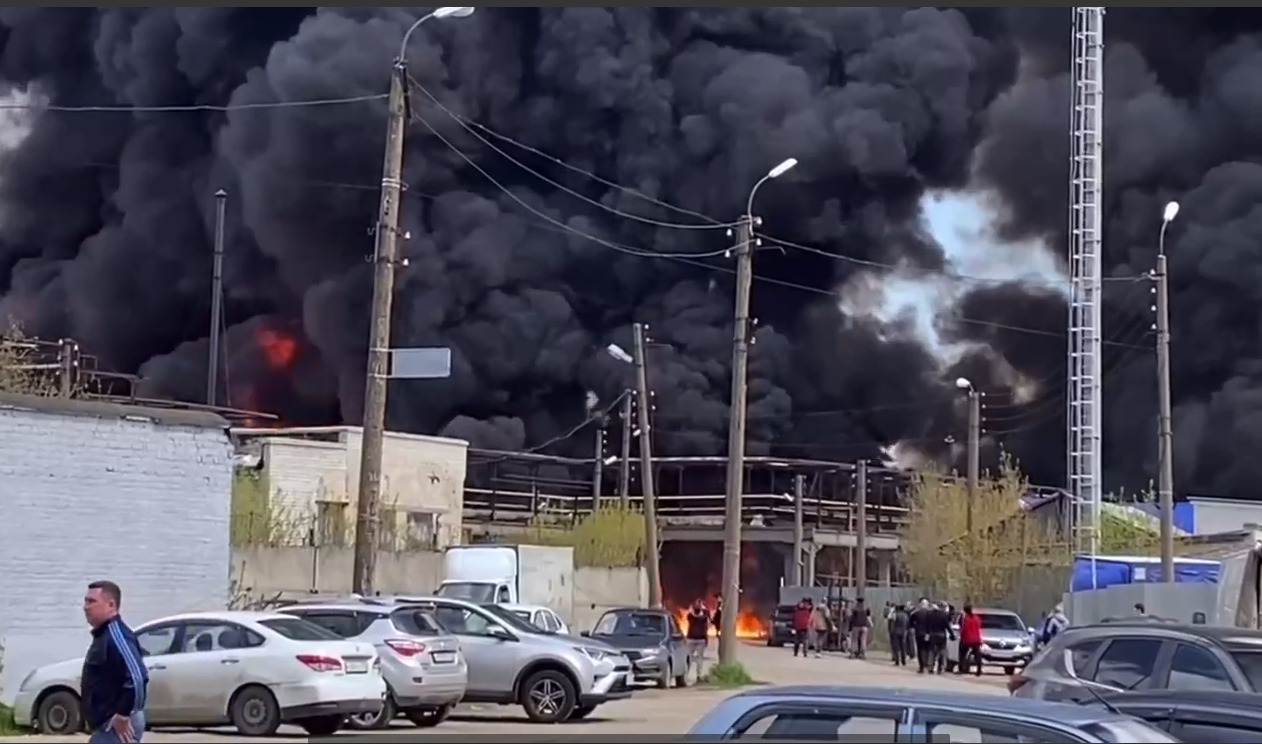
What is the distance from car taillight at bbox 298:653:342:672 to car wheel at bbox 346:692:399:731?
669 millimetres

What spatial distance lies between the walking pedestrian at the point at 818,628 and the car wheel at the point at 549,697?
2536cm

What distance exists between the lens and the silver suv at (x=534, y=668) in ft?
69.3

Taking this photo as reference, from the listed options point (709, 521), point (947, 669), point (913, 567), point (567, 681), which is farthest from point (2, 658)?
point (709, 521)

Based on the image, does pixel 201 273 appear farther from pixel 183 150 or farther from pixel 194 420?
pixel 194 420

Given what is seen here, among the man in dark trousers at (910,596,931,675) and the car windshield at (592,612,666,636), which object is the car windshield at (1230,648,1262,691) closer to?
the car windshield at (592,612,666,636)

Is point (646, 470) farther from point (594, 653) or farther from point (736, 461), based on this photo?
point (594, 653)

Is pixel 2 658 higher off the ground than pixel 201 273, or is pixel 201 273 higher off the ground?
pixel 201 273

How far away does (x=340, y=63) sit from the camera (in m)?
72.4

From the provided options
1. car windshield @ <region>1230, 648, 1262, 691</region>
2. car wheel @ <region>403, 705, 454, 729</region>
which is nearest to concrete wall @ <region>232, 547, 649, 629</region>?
car wheel @ <region>403, 705, 454, 729</region>

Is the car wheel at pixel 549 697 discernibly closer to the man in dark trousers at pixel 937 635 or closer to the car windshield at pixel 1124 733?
the car windshield at pixel 1124 733

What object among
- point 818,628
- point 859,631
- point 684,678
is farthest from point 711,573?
point 684,678

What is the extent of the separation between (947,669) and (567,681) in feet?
60.0

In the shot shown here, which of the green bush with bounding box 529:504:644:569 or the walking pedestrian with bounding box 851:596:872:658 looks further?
the green bush with bounding box 529:504:644:569

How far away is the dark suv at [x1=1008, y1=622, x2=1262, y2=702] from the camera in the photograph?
1255 centimetres
